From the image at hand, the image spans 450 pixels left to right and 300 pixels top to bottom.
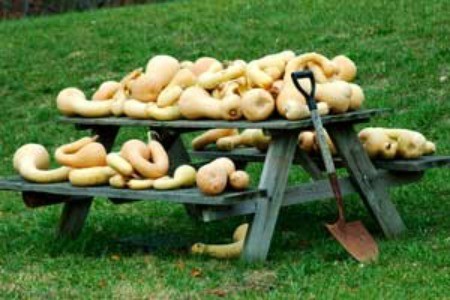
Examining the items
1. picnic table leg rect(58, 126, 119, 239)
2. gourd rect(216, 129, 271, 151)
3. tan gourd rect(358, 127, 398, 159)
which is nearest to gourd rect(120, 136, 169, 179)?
picnic table leg rect(58, 126, 119, 239)

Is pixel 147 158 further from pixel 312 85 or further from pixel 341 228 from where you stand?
pixel 341 228

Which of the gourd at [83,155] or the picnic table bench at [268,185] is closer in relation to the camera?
the picnic table bench at [268,185]

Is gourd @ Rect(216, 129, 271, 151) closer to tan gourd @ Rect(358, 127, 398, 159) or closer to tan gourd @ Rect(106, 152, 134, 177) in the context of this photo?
tan gourd @ Rect(358, 127, 398, 159)

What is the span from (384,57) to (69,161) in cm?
659

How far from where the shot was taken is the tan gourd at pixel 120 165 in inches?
298

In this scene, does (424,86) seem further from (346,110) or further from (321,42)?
(346,110)

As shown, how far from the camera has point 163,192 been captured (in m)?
7.33

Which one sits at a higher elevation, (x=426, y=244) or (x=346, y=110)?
(x=346, y=110)

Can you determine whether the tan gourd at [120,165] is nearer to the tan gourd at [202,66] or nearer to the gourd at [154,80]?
the gourd at [154,80]

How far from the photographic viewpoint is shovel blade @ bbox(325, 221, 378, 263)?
7.23 m

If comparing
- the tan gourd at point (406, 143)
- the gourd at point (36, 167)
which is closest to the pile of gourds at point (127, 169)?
the gourd at point (36, 167)

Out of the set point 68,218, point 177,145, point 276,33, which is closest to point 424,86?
point 276,33

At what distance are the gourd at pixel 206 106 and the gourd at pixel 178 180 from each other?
328mm

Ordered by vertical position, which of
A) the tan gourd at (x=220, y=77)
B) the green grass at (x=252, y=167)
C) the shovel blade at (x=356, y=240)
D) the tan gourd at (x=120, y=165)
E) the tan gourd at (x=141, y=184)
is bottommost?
the green grass at (x=252, y=167)
